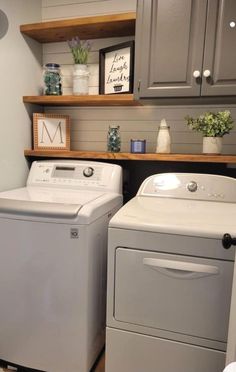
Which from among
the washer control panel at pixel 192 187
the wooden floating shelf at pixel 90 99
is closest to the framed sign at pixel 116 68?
the wooden floating shelf at pixel 90 99

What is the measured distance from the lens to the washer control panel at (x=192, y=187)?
1584mm

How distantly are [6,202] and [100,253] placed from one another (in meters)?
0.55

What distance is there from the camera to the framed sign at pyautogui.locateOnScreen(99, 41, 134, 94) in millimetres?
1763

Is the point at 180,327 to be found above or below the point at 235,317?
below

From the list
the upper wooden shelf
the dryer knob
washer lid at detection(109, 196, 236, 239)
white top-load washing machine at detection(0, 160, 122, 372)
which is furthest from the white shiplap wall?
the dryer knob

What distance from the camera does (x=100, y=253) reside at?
4.72 feet

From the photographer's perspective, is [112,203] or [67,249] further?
[112,203]

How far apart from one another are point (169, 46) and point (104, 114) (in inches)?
28.3

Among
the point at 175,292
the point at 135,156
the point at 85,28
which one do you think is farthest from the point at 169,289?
the point at 85,28

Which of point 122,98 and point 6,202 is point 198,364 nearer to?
point 6,202

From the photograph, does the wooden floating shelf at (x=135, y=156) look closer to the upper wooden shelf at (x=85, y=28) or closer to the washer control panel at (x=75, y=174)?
the washer control panel at (x=75, y=174)

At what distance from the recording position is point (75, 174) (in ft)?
6.03

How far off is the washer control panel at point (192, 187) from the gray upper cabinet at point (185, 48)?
48 cm

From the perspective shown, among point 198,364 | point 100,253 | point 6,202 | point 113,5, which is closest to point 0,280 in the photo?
point 6,202
